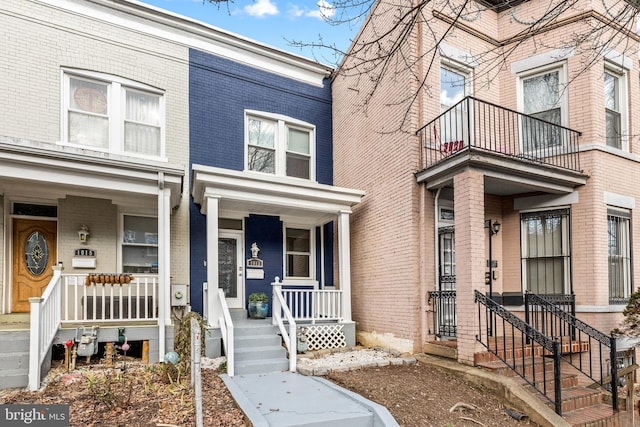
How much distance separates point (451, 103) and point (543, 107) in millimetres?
1972

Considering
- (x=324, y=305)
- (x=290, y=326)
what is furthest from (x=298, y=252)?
(x=290, y=326)

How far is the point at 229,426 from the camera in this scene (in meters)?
4.88

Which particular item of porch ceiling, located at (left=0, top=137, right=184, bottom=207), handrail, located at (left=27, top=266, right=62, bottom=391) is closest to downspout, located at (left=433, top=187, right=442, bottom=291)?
porch ceiling, located at (left=0, top=137, right=184, bottom=207)

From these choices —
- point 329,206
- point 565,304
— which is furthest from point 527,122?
point 329,206

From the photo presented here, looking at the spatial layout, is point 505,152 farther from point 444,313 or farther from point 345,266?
point 345,266

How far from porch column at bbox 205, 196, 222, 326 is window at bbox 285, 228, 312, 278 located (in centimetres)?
275

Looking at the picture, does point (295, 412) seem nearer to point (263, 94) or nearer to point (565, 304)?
point (565, 304)

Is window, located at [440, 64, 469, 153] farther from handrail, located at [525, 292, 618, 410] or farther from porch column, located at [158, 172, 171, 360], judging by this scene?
porch column, located at [158, 172, 171, 360]

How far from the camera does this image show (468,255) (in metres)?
7.32

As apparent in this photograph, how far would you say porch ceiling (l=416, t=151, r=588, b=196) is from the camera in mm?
7516

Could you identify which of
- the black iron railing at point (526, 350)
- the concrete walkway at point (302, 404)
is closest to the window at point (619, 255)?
the black iron railing at point (526, 350)

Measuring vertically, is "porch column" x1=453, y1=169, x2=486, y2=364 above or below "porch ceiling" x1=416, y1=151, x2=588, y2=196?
below

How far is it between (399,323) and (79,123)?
7.80 metres

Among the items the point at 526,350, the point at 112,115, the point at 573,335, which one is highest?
the point at 112,115
